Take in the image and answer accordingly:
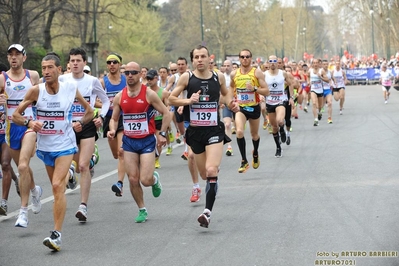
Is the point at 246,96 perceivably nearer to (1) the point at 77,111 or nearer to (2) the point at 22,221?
(1) the point at 77,111

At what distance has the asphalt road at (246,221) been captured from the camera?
24.2ft

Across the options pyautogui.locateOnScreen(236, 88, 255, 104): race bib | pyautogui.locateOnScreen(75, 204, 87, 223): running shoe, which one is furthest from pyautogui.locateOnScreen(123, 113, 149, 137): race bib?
pyautogui.locateOnScreen(236, 88, 255, 104): race bib

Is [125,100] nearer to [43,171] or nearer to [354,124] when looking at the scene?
[43,171]

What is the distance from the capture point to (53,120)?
28.1ft

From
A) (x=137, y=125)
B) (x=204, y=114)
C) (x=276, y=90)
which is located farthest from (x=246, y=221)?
(x=276, y=90)

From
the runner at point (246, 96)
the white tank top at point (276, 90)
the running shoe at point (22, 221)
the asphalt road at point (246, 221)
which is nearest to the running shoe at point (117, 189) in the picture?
the asphalt road at point (246, 221)

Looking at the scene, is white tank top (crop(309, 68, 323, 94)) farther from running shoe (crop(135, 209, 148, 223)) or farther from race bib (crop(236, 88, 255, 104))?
running shoe (crop(135, 209, 148, 223))

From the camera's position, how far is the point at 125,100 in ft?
31.3

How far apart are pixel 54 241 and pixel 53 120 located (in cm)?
139

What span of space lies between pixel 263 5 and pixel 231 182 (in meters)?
83.3

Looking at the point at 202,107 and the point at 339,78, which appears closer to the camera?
the point at 202,107

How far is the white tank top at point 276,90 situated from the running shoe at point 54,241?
947 cm

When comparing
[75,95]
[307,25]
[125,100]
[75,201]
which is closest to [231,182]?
[75,201]

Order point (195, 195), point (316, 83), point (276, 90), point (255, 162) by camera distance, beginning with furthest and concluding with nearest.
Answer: point (316, 83) → point (276, 90) → point (255, 162) → point (195, 195)
